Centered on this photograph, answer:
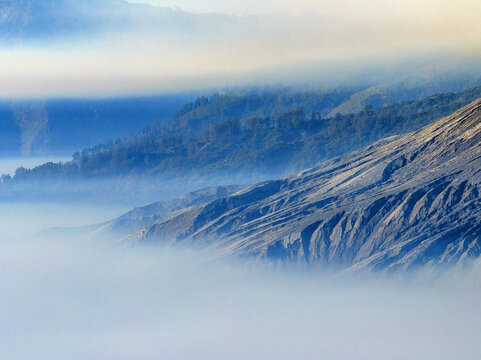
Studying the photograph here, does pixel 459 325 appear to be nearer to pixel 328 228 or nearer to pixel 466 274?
pixel 466 274

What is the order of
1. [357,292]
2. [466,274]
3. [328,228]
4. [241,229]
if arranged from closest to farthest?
1. [466,274]
2. [357,292]
3. [328,228]
4. [241,229]

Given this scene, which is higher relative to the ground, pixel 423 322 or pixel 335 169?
pixel 335 169

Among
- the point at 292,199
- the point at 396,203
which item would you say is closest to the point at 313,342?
the point at 396,203

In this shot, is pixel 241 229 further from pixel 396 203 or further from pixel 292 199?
pixel 396 203

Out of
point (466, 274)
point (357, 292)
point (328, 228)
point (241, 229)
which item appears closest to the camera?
point (466, 274)

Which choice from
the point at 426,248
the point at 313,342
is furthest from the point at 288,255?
the point at 426,248

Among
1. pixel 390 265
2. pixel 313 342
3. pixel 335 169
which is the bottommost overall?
pixel 313 342

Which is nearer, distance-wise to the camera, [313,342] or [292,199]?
[313,342]
